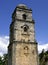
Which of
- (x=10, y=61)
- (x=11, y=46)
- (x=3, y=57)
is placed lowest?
(x=3, y=57)

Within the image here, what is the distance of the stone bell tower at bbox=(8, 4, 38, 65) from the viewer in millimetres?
25345

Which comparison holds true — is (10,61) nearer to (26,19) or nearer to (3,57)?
(26,19)

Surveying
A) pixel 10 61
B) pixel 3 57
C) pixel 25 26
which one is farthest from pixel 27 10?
pixel 3 57

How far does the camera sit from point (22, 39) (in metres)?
26.4

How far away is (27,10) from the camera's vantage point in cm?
2855

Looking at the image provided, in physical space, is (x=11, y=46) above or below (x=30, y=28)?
below

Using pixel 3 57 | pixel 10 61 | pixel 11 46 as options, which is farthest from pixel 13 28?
pixel 3 57

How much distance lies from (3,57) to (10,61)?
15.9 m

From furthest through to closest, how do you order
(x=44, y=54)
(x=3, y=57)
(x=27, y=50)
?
1. (x=3, y=57)
2. (x=44, y=54)
3. (x=27, y=50)

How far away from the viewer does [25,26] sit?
2745 cm

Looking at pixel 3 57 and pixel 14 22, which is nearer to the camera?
pixel 14 22

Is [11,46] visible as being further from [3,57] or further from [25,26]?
[3,57]

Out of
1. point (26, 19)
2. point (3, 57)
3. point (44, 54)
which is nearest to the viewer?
point (26, 19)

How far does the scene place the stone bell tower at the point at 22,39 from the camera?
2535 centimetres
